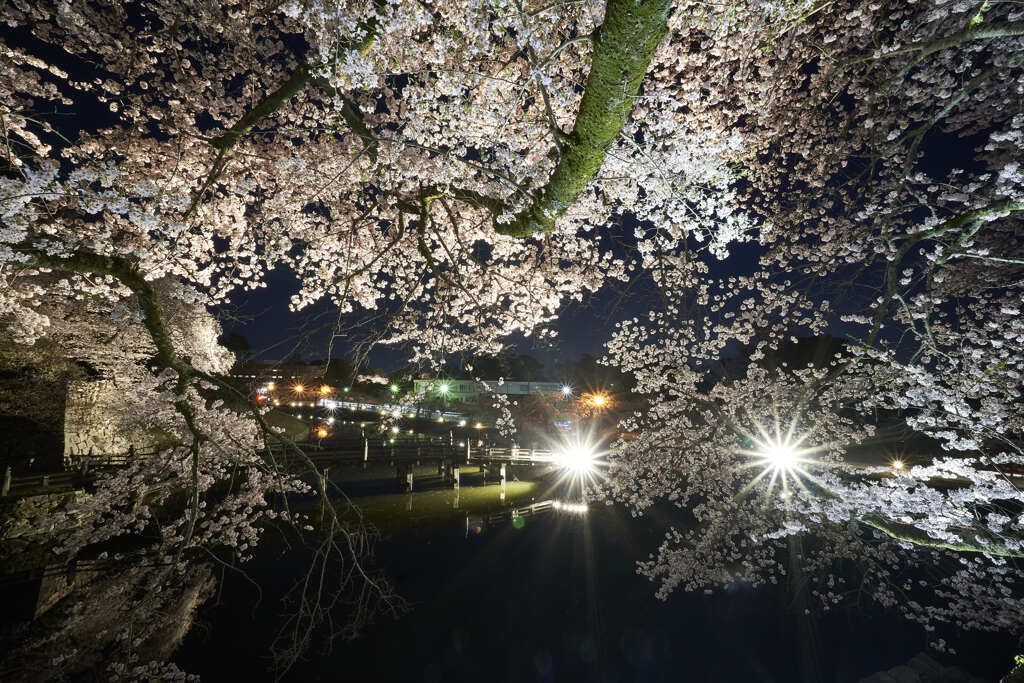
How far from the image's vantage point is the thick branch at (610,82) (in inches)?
86.2

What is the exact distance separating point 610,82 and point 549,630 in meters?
16.2

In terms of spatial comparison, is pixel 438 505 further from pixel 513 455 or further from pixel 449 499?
pixel 513 455

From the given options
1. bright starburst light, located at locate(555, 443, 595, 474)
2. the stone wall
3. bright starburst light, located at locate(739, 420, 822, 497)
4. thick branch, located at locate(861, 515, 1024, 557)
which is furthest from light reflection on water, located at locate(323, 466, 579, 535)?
thick branch, located at locate(861, 515, 1024, 557)

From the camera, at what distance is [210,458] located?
11.6 meters

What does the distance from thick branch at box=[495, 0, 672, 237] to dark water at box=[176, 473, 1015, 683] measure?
13648 millimetres

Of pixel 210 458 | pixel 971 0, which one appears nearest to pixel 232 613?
pixel 210 458

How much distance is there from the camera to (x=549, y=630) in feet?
43.9

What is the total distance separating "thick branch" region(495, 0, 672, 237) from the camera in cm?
219

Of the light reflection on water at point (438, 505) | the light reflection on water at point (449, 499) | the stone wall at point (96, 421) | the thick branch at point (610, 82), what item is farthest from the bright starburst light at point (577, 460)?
the thick branch at point (610, 82)

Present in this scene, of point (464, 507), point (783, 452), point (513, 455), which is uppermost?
point (783, 452)

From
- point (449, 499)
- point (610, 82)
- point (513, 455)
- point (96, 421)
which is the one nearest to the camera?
point (610, 82)

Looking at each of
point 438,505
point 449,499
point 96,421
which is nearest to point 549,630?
point 438,505

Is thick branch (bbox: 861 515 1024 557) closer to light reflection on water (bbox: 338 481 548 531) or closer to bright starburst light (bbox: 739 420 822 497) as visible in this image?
bright starburst light (bbox: 739 420 822 497)

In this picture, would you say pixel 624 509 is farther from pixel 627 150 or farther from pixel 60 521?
pixel 60 521
